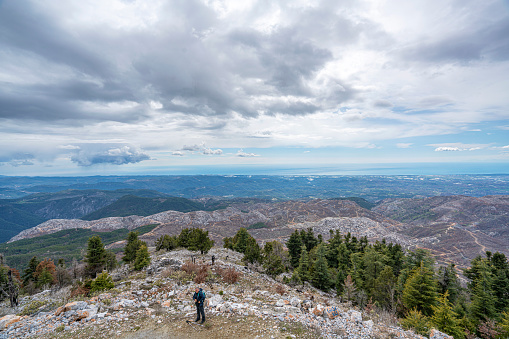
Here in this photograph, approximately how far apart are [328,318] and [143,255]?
3177cm

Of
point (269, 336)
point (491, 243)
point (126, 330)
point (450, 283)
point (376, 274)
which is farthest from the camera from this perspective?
point (491, 243)

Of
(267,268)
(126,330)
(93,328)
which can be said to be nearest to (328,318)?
(126,330)

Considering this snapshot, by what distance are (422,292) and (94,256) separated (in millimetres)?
56035

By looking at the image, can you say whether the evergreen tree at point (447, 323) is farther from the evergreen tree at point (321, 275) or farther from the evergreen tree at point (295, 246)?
the evergreen tree at point (295, 246)

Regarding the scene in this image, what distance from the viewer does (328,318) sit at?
51.5 ft

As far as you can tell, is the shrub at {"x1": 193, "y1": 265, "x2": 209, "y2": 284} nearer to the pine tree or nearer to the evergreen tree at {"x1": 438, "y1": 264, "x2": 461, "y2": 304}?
the evergreen tree at {"x1": 438, "y1": 264, "x2": 461, "y2": 304}

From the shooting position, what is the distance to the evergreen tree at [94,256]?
41.9m

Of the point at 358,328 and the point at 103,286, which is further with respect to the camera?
the point at 103,286

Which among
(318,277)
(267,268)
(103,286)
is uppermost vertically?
(103,286)

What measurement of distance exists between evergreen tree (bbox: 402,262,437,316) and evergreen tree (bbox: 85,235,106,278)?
174ft

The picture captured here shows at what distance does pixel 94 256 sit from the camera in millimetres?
42062

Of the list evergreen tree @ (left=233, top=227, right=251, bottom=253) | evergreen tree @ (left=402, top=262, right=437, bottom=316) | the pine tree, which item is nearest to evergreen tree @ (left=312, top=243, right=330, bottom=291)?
evergreen tree @ (left=402, top=262, right=437, bottom=316)

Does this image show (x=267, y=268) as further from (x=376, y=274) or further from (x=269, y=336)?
(x=269, y=336)

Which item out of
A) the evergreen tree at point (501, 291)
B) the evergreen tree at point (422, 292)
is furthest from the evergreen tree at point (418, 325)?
the evergreen tree at point (501, 291)
